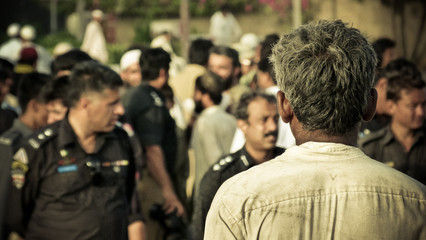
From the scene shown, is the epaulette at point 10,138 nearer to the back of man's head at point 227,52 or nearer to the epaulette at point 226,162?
the epaulette at point 226,162

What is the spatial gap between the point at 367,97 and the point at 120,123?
136 inches

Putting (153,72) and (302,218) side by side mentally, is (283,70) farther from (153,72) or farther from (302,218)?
(153,72)

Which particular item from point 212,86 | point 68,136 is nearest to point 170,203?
point 212,86

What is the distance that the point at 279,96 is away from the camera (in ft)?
8.45

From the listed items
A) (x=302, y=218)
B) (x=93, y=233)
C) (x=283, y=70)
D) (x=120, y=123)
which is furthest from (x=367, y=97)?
(x=120, y=123)

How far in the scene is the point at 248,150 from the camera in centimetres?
539

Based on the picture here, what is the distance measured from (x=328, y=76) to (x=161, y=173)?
474 cm

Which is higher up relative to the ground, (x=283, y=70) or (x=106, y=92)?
(x=283, y=70)

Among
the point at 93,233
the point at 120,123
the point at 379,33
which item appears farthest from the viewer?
the point at 379,33

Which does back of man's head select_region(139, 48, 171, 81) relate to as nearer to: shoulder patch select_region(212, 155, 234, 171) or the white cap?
shoulder patch select_region(212, 155, 234, 171)

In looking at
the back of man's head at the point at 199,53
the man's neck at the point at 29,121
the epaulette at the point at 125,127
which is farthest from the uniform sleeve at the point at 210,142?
the back of man's head at the point at 199,53

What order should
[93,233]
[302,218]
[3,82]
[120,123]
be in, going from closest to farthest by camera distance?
1. [302,218]
2. [93,233]
3. [120,123]
4. [3,82]

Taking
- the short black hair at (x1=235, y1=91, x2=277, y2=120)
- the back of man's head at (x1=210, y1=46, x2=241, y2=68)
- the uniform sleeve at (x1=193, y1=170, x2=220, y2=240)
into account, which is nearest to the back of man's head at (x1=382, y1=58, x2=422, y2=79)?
the short black hair at (x1=235, y1=91, x2=277, y2=120)

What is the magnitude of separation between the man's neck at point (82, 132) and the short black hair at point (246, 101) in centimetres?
111
